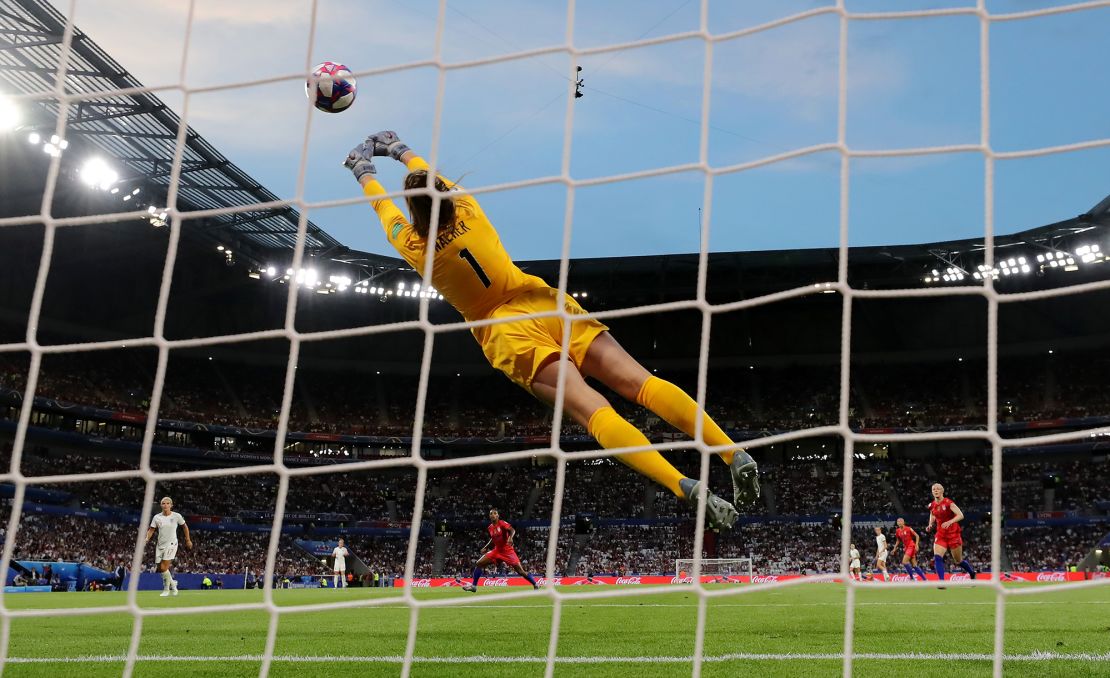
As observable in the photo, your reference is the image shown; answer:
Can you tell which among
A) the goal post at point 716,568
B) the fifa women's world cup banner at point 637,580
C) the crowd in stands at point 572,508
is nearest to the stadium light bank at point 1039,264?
the crowd in stands at point 572,508

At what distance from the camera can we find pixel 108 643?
5.20 m

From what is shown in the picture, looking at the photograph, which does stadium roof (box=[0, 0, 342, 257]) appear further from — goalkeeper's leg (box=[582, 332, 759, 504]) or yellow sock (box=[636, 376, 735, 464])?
yellow sock (box=[636, 376, 735, 464])

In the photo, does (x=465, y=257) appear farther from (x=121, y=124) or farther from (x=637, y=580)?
(x=637, y=580)

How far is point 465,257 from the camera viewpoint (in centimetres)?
481

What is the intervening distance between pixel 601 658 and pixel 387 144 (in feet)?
9.66

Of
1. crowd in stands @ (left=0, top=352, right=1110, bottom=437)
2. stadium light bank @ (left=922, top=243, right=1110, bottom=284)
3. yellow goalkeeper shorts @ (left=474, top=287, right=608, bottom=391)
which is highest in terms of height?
stadium light bank @ (left=922, top=243, right=1110, bottom=284)

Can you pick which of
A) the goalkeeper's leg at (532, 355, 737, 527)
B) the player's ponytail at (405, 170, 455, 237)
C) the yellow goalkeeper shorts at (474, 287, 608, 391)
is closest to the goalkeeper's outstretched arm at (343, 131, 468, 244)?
the player's ponytail at (405, 170, 455, 237)

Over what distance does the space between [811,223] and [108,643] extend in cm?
7316

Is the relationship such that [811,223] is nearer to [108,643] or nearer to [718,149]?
[718,149]

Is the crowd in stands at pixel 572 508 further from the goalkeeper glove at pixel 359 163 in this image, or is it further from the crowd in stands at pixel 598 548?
the goalkeeper glove at pixel 359 163

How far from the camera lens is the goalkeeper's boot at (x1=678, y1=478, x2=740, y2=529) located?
3.95m

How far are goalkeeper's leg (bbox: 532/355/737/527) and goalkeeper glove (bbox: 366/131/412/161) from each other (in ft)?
4.79

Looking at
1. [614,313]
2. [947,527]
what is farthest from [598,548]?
[614,313]

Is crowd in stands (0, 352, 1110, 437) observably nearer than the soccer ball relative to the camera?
No
